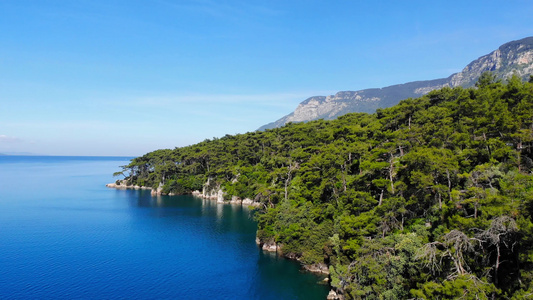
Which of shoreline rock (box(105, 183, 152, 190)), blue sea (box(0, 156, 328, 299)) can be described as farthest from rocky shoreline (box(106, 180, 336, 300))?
blue sea (box(0, 156, 328, 299))

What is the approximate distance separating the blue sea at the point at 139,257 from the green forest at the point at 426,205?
18.2 ft

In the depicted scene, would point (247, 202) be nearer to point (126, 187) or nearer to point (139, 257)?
point (139, 257)

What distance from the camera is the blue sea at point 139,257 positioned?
3262cm

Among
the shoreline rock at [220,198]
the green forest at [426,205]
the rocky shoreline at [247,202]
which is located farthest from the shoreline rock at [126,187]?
the green forest at [426,205]

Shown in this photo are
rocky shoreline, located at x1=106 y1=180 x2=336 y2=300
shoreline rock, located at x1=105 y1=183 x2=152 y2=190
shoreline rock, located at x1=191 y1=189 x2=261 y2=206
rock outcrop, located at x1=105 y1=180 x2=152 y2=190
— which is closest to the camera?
rocky shoreline, located at x1=106 y1=180 x2=336 y2=300

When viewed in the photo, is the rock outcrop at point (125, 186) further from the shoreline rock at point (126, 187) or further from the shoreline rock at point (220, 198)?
the shoreline rock at point (220, 198)

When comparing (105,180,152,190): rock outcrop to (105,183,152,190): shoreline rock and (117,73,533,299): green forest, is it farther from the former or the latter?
(117,73,533,299): green forest

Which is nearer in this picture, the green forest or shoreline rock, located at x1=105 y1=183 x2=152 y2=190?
the green forest

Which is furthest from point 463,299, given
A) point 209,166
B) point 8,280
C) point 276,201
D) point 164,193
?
point 164,193

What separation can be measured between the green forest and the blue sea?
5.56 meters

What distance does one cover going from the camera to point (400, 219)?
32312 millimetres

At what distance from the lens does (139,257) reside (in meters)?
42.6

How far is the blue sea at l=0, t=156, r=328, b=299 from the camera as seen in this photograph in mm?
32625

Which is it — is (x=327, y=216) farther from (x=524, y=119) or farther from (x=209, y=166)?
(x=209, y=166)
